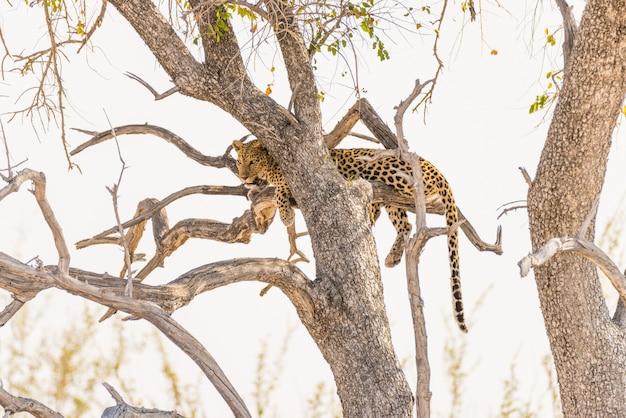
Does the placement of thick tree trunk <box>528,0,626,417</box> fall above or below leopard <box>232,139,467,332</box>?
below

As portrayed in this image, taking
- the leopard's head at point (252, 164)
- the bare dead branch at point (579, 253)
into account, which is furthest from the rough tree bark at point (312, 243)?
the leopard's head at point (252, 164)

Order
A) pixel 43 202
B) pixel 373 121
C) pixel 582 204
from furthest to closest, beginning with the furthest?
1. pixel 373 121
2. pixel 582 204
3. pixel 43 202

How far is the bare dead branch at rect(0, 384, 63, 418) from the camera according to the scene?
369 centimetres

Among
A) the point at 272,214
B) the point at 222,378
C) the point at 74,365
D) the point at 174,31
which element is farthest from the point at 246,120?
the point at 74,365

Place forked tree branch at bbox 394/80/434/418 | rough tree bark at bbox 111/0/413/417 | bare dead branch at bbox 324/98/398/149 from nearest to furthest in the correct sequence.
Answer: forked tree branch at bbox 394/80/434/418 < rough tree bark at bbox 111/0/413/417 < bare dead branch at bbox 324/98/398/149

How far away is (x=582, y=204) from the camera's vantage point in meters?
4.52

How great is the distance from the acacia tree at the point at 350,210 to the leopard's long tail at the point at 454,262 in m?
0.44

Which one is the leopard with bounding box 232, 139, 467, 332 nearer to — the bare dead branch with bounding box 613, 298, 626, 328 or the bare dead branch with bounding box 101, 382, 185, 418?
the bare dead branch with bounding box 613, 298, 626, 328

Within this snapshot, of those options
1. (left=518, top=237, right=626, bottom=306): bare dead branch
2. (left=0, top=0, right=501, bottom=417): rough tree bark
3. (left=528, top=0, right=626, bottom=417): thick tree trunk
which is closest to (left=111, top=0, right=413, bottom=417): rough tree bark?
(left=0, top=0, right=501, bottom=417): rough tree bark

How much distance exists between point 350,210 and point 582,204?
1.12 metres

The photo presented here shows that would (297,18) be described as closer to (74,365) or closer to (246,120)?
(246,120)

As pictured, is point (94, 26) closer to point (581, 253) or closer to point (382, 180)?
point (382, 180)

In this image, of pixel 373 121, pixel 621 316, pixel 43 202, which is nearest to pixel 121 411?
pixel 43 202

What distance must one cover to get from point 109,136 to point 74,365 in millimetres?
1917
